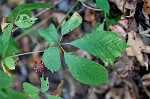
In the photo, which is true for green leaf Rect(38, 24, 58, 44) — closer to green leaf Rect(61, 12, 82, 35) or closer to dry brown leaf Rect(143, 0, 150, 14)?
green leaf Rect(61, 12, 82, 35)

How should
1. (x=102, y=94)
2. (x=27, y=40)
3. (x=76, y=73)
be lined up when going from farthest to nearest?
(x=27, y=40), (x=102, y=94), (x=76, y=73)

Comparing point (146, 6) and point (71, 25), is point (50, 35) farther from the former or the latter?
point (146, 6)

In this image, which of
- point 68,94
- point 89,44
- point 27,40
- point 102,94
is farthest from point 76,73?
point 27,40

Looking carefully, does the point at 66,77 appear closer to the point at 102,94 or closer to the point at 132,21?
the point at 102,94

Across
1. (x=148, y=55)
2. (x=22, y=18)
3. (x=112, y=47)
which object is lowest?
(x=148, y=55)

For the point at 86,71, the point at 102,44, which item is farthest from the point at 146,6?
the point at 86,71

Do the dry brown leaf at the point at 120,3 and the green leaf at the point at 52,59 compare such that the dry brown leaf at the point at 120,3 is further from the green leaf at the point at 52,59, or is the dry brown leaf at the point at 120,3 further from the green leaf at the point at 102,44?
the green leaf at the point at 52,59

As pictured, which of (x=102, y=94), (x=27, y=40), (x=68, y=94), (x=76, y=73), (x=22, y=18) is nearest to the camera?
(x=76, y=73)
